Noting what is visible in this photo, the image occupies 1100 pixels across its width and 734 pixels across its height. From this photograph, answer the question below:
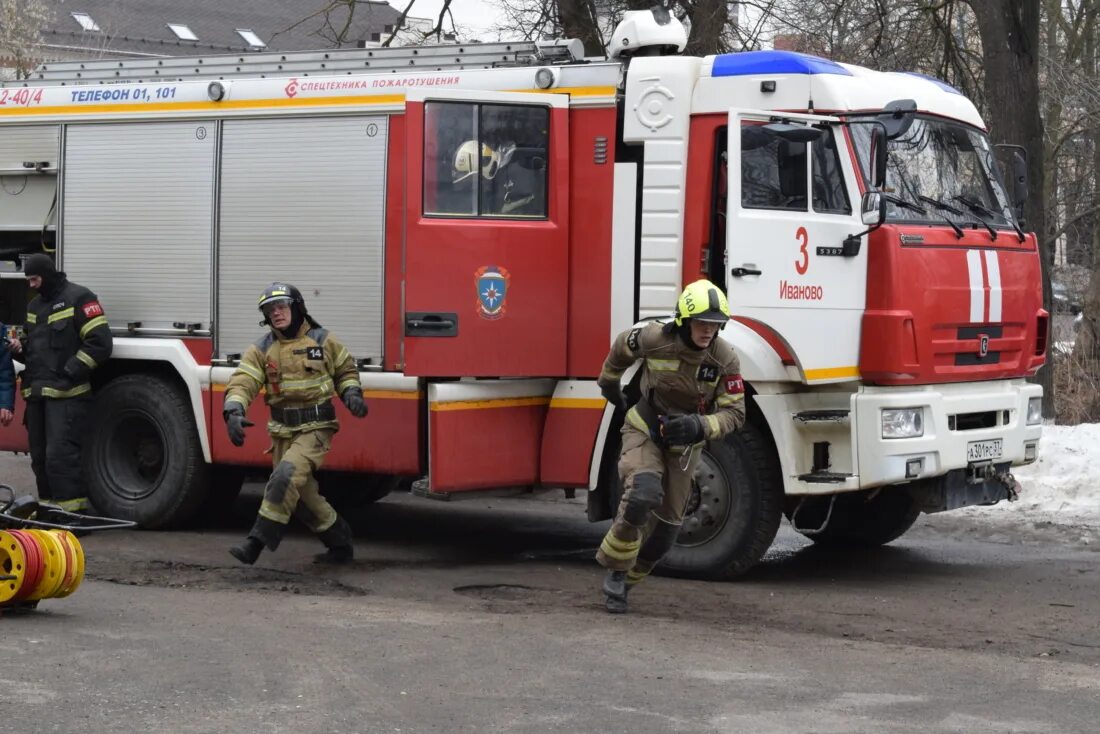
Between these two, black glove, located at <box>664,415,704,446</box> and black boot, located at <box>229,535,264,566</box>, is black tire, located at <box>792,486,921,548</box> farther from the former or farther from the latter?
black boot, located at <box>229,535,264,566</box>

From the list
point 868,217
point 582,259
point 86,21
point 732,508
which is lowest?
point 732,508

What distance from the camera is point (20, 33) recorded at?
36.4 m

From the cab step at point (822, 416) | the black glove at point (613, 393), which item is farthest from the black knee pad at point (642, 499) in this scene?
the cab step at point (822, 416)

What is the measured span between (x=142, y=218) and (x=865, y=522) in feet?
16.3

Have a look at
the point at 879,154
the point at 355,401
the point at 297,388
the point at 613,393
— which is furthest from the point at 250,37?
the point at 613,393

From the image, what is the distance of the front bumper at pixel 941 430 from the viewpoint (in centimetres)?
821

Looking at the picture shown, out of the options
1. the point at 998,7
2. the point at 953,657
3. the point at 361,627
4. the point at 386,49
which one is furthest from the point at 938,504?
the point at 998,7

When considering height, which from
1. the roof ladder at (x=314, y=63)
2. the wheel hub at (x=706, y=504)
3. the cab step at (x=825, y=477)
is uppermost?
the roof ladder at (x=314, y=63)

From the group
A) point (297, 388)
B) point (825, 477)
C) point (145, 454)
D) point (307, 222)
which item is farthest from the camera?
point (145, 454)

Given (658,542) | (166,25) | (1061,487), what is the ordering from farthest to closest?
(166,25) → (1061,487) → (658,542)

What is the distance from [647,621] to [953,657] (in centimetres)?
146

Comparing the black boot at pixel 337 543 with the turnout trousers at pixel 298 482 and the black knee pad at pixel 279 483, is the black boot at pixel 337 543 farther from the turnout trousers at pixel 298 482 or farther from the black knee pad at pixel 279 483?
the black knee pad at pixel 279 483

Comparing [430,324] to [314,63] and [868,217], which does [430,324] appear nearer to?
[314,63]

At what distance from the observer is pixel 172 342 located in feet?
33.1
